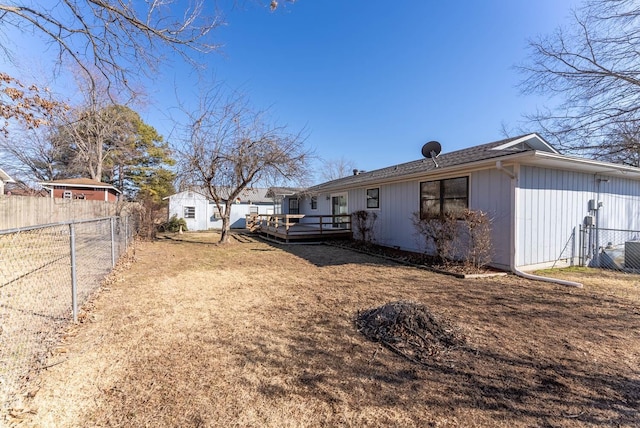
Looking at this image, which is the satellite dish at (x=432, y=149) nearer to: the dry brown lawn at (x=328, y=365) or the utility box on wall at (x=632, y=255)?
the dry brown lawn at (x=328, y=365)

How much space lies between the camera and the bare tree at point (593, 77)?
5.96m

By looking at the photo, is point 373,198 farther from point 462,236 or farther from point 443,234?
point 443,234

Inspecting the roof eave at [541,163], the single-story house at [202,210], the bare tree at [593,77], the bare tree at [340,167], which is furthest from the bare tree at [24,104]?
the bare tree at [340,167]

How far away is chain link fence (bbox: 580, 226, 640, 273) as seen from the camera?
7727mm

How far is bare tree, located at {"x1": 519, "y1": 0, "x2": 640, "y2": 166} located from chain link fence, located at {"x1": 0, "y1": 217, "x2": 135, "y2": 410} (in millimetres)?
9971

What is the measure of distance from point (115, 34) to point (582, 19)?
9389 mm

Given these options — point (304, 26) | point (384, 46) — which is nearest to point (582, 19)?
point (384, 46)

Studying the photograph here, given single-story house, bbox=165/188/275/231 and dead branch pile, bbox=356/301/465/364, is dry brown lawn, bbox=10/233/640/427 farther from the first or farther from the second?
single-story house, bbox=165/188/275/231

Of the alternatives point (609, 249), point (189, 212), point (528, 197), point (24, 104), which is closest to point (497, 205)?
point (528, 197)

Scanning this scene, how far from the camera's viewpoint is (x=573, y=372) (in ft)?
8.30

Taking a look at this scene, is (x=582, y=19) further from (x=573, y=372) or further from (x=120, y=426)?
(x=120, y=426)

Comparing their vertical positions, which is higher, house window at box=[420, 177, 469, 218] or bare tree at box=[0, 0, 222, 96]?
bare tree at box=[0, 0, 222, 96]

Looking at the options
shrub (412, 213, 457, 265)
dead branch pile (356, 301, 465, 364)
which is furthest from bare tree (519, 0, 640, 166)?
dead branch pile (356, 301, 465, 364)

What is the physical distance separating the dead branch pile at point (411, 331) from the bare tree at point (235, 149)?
8661 millimetres
